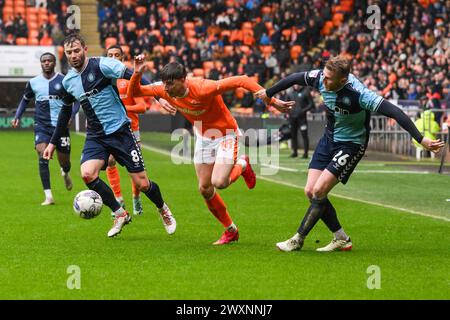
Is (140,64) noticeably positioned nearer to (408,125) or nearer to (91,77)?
(91,77)

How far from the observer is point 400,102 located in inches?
1153

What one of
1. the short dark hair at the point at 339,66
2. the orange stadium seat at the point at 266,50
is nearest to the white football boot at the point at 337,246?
the short dark hair at the point at 339,66

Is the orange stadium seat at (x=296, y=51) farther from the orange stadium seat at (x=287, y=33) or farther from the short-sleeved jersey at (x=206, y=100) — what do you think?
the short-sleeved jersey at (x=206, y=100)

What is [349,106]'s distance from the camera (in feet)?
35.8

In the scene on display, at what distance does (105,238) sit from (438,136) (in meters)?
15.6

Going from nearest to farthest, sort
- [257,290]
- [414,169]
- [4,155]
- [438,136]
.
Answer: [257,290] < [414,169] < [438,136] < [4,155]

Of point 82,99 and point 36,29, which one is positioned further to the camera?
point 36,29

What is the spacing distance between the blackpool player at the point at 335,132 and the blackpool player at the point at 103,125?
6.36ft

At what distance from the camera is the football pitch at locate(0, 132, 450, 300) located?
9047 mm

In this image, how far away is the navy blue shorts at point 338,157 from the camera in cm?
1110

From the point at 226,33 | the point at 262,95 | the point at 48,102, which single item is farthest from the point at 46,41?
the point at 262,95

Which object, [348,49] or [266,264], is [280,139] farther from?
[266,264]

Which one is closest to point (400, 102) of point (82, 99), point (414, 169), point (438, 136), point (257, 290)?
point (438, 136)

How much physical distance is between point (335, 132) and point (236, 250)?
1593mm
